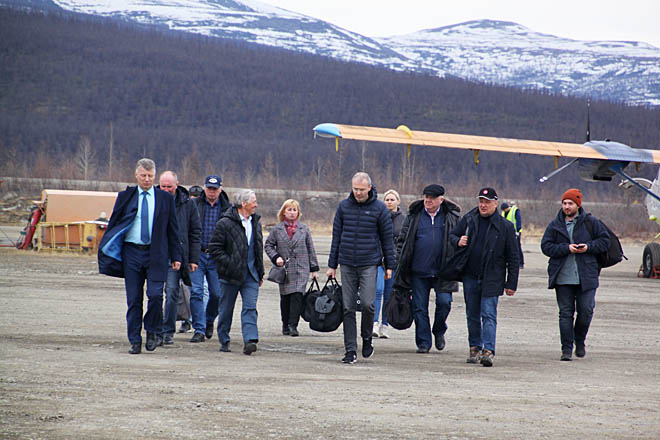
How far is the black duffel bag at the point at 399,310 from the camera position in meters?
10.7

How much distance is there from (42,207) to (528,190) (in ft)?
262

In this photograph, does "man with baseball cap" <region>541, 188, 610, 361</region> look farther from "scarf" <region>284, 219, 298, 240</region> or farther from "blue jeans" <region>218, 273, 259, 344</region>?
"blue jeans" <region>218, 273, 259, 344</region>

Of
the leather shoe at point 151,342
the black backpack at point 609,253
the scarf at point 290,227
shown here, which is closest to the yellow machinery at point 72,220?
the scarf at point 290,227

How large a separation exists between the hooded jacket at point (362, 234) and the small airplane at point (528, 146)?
4194mm

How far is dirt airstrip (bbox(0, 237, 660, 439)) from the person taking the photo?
637cm

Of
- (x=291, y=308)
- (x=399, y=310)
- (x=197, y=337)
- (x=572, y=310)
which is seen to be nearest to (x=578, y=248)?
(x=572, y=310)

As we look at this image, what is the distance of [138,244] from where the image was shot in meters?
9.35

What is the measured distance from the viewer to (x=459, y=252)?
32.7 ft

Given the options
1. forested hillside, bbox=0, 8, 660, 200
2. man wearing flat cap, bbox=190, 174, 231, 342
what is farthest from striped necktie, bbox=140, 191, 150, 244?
forested hillside, bbox=0, 8, 660, 200

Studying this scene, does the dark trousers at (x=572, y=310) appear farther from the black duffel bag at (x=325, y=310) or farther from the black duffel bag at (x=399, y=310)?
the black duffel bag at (x=325, y=310)

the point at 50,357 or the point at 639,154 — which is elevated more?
the point at 639,154

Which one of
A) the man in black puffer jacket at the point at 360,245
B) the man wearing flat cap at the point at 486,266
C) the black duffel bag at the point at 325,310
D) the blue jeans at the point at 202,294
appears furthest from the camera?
the blue jeans at the point at 202,294

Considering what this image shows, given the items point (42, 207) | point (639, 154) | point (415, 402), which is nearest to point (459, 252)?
point (415, 402)

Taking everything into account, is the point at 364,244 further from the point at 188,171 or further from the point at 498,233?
the point at 188,171
